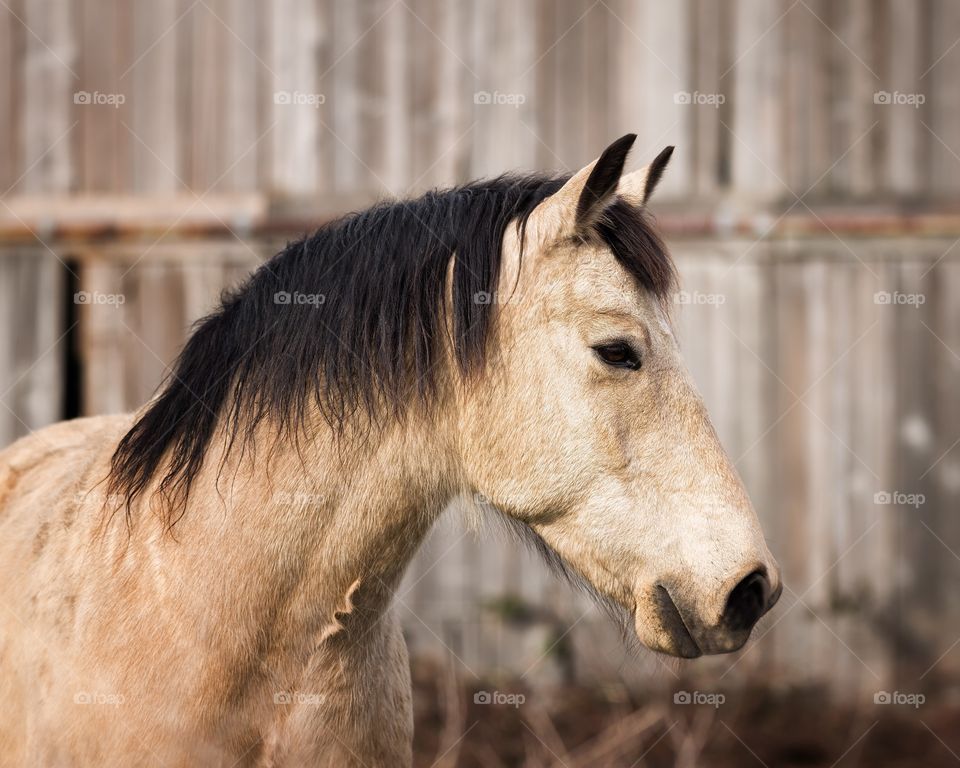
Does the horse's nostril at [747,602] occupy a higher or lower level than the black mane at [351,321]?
lower

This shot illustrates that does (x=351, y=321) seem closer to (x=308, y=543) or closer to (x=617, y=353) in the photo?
(x=308, y=543)

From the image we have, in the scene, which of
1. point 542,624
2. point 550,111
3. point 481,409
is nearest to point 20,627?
point 481,409

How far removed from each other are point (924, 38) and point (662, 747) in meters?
4.59

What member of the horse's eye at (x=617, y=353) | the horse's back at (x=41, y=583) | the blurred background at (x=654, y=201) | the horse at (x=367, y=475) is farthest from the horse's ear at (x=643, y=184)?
the blurred background at (x=654, y=201)

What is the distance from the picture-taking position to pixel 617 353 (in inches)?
95.1

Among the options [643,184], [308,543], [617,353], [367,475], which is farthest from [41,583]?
[643,184]

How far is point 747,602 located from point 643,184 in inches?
46.1

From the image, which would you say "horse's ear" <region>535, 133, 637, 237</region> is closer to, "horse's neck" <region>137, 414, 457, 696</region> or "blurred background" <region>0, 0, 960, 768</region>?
"horse's neck" <region>137, 414, 457, 696</region>

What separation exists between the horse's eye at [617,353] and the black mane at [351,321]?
221 millimetres

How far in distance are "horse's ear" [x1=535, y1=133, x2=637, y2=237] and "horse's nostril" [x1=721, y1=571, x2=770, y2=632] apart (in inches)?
37.7

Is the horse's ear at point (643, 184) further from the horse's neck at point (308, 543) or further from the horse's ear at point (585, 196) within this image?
the horse's neck at point (308, 543)

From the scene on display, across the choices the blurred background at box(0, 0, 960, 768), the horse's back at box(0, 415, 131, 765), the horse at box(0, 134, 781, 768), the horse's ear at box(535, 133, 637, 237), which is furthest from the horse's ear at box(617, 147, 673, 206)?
the blurred background at box(0, 0, 960, 768)

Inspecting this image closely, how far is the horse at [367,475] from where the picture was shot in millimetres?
2400

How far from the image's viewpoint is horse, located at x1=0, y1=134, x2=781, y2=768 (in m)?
2.40
